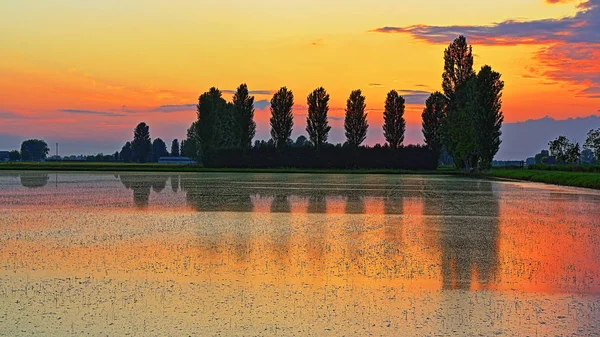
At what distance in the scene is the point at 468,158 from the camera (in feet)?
229

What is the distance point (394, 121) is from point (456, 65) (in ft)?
54.4

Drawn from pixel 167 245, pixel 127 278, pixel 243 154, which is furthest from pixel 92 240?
pixel 243 154

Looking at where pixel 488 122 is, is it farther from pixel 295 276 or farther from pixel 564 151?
pixel 295 276

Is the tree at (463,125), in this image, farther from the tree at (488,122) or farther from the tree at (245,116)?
the tree at (245,116)

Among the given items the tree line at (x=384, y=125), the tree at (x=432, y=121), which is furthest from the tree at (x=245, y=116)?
the tree at (x=432, y=121)

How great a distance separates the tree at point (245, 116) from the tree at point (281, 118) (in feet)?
11.9

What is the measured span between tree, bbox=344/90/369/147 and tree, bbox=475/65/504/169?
25.6 meters

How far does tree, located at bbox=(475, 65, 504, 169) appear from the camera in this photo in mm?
60906

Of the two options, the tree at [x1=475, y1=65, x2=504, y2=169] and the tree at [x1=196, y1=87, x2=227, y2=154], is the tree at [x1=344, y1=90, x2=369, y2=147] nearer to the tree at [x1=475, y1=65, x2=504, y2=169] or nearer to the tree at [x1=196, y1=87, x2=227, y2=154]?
the tree at [x1=196, y1=87, x2=227, y2=154]

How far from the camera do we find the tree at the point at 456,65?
238 ft

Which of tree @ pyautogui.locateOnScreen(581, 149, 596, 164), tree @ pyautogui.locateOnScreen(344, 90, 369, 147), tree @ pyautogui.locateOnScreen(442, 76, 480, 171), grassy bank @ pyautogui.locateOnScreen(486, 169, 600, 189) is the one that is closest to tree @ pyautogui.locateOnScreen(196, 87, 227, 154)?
tree @ pyautogui.locateOnScreen(344, 90, 369, 147)

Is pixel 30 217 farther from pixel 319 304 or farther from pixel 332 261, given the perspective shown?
pixel 319 304

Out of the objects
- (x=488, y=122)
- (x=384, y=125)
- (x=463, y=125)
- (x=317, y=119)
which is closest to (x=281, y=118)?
(x=317, y=119)

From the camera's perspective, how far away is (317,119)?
86.6 m
